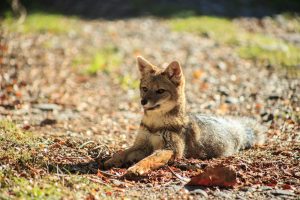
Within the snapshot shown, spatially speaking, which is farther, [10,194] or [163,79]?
[163,79]

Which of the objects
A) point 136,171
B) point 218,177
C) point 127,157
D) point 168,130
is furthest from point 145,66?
point 218,177

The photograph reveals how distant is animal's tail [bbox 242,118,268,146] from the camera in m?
7.83

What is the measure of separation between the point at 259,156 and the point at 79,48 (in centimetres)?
948

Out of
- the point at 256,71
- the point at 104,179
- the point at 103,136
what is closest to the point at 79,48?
the point at 256,71

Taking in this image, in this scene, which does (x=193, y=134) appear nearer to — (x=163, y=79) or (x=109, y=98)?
(x=163, y=79)

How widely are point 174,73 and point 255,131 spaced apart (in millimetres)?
1954

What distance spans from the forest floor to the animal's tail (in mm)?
183

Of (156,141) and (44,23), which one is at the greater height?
(44,23)

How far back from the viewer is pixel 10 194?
4895 millimetres

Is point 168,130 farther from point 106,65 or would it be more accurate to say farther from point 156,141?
point 106,65

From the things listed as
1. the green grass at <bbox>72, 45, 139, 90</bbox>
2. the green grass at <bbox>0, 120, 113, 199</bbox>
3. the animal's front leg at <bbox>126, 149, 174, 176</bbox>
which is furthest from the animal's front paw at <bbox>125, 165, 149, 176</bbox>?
the green grass at <bbox>72, 45, 139, 90</bbox>

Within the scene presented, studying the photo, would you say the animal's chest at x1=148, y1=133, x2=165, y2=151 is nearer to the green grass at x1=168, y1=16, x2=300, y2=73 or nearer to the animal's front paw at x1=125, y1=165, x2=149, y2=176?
the animal's front paw at x1=125, y1=165, x2=149, y2=176

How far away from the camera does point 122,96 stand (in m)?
11.6

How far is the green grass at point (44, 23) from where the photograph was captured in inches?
655
